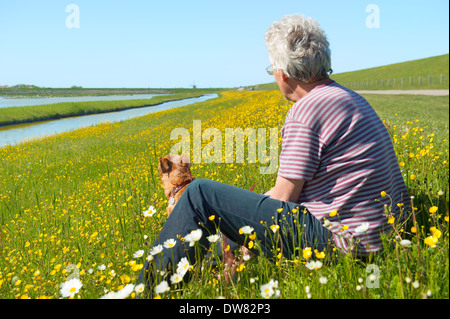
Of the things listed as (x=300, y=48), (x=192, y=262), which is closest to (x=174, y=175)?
(x=192, y=262)

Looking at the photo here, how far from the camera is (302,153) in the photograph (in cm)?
188

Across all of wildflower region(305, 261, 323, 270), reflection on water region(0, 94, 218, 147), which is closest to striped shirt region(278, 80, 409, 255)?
wildflower region(305, 261, 323, 270)

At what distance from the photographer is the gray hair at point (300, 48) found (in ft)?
6.69

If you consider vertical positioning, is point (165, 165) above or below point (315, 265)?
above

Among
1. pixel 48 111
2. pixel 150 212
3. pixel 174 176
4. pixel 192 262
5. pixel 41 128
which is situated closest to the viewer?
pixel 192 262

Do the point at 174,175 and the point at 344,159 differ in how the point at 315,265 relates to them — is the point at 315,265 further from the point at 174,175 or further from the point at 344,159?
the point at 174,175

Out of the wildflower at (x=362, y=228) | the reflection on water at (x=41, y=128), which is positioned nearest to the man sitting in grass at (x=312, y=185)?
the wildflower at (x=362, y=228)

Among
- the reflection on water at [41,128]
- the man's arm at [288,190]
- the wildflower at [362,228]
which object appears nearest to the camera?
the wildflower at [362,228]

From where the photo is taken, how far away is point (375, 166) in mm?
1899

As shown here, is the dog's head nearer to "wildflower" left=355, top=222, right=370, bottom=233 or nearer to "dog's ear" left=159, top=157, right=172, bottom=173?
"dog's ear" left=159, top=157, right=172, bottom=173

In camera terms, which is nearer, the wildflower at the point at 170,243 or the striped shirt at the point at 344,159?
the striped shirt at the point at 344,159

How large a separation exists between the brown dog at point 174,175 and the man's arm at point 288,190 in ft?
3.91

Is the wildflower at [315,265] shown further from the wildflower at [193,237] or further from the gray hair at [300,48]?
the gray hair at [300,48]

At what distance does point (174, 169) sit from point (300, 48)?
1.60 m
